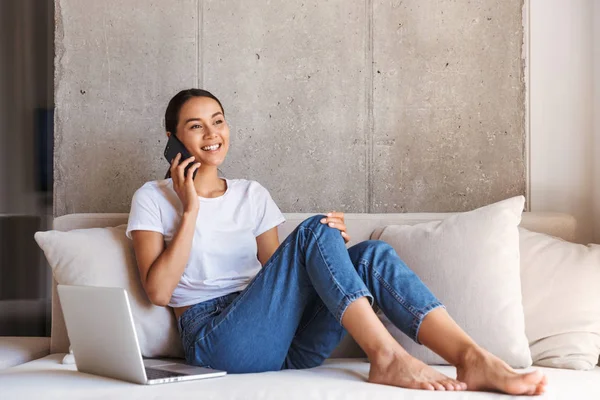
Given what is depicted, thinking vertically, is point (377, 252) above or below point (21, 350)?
above

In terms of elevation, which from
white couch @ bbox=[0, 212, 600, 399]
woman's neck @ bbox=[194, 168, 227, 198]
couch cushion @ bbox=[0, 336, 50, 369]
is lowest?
couch cushion @ bbox=[0, 336, 50, 369]

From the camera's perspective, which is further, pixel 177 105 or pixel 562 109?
pixel 562 109

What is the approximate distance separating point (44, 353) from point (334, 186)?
130cm

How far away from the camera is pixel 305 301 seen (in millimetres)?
2256

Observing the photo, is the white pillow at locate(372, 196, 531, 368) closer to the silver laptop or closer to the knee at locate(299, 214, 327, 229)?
the knee at locate(299, 214, 327, 229)

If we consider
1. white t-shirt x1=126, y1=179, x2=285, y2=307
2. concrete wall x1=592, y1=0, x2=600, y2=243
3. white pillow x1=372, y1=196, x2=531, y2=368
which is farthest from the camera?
concrete wall x1=592, y1=0, x2=600, y2=243

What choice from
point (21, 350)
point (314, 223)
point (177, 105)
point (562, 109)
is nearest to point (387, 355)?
Answer: point (314, 223)

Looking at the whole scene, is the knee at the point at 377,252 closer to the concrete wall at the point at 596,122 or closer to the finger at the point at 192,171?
the finger at the point at 192,171

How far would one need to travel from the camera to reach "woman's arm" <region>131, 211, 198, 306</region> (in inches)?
94.7

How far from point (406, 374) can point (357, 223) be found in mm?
890

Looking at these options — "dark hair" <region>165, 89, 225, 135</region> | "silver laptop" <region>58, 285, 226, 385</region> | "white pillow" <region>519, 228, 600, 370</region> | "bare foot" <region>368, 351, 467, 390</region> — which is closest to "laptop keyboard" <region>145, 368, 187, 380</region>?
"silver laptop" <region>58, 285, 226, 385</region>

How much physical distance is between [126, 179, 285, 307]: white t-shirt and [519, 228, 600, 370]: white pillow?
877 millimetres

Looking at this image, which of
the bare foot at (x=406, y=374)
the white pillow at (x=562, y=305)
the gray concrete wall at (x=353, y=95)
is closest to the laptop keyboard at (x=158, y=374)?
the bare foot at (x=406, y=374)

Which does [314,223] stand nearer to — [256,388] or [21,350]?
[256,388]
